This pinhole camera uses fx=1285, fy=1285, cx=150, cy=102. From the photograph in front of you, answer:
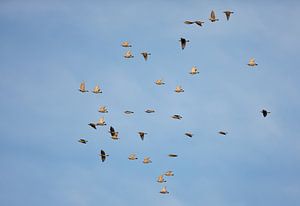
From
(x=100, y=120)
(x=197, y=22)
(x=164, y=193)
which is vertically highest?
(x=197, y=22)

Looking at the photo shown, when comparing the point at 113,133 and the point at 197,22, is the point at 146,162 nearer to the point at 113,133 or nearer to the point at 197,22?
the point at 113,133

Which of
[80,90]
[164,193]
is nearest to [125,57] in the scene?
[80,90]

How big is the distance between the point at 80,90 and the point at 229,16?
2084cm

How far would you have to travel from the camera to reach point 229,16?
15338cm

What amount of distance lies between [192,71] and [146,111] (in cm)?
762

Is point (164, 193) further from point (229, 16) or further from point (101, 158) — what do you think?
point (229, 16)

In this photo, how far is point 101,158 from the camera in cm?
15988

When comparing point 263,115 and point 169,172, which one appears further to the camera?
Answer: point 169,172

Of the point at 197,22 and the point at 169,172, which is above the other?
the point at 197,22

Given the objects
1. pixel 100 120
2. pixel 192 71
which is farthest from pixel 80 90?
pixel 192 71

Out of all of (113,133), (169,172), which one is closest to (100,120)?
(113,133)

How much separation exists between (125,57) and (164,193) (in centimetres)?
1782

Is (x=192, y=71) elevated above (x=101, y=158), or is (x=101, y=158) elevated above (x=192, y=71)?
(x=192, y=71)

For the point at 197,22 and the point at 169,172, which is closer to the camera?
the point at 197,22
